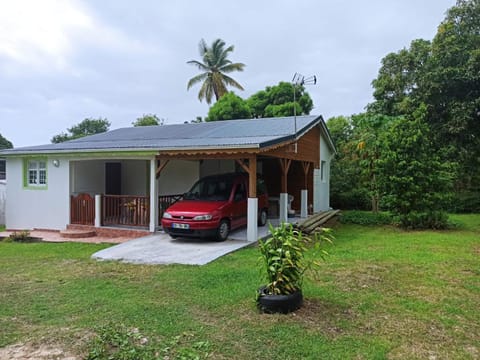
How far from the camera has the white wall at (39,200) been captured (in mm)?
11797

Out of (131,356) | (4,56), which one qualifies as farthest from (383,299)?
(4,56)

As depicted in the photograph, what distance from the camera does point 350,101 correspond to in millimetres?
27219

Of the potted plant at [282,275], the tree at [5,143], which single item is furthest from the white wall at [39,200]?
the tree at [5,143]

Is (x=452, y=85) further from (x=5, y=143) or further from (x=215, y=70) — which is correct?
(x=5, y=143)

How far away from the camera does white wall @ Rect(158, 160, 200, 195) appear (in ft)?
45.4

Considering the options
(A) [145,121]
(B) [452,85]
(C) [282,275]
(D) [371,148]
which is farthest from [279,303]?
(A) [145,121]

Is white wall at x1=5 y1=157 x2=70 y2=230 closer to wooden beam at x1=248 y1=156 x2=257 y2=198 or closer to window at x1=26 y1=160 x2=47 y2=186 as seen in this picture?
window at x1=26 y1=160 x2=47 y2=186

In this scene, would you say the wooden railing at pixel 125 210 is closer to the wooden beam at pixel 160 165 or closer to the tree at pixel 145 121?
the wooden beam at pixel 160 165

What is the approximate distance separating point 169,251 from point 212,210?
1456mm

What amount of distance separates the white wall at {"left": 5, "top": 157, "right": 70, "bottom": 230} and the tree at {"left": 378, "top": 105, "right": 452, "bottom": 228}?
Result: 10796 mm

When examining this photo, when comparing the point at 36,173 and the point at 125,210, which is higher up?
the point at 36,173

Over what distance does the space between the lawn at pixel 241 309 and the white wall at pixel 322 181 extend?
722cm

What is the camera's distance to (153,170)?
10297 mm

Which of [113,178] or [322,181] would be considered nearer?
[113,178]
